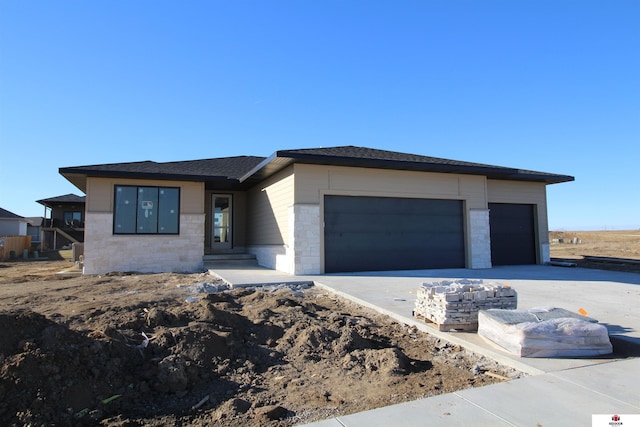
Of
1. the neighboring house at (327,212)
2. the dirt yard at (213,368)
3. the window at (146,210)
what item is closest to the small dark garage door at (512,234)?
the neighboring house at (327,212)

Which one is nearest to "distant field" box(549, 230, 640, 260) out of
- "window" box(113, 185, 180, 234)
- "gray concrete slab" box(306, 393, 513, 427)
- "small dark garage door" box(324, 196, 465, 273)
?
"small dark garage door" box(324, 196, 465, 273)

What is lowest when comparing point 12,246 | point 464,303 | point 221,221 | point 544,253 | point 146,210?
point 464,303

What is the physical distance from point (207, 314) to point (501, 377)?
3897 millimetres

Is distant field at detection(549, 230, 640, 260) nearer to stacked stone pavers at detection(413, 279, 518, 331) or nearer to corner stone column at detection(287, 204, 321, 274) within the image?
corner stone column at detection(287, 204, 321, 274)

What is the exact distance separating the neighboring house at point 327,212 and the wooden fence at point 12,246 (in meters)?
17.5

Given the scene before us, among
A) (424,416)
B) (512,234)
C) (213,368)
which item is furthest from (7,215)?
(424,416)

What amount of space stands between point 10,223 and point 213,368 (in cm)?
4562

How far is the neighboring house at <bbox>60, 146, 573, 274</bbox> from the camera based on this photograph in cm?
1195

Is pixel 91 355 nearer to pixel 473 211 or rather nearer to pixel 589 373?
pixel 589 373

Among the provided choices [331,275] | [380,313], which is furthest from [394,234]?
[380,313]

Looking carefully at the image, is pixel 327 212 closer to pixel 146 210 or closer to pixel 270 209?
pixel 270 209

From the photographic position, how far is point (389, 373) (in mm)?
3893

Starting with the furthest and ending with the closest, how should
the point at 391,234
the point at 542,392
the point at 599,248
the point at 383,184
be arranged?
1. the point at 599,248
2. the point at 391,234
3. the point at 383,184
4. the point at 542,392

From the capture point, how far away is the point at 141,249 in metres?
13.4
